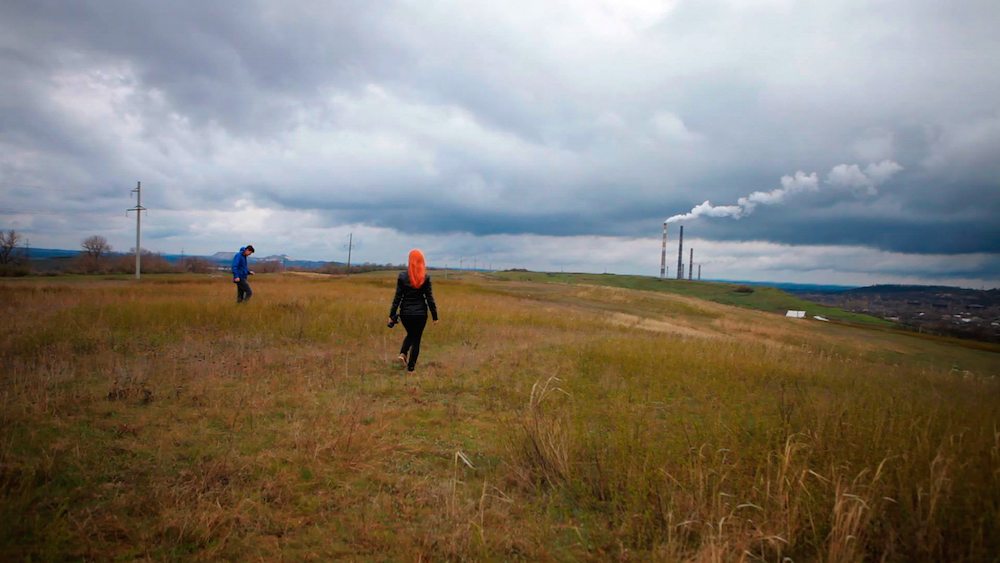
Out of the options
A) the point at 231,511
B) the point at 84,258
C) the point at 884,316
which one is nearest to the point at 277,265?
the point at 84,258

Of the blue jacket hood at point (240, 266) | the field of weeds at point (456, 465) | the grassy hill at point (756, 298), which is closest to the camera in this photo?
the field of weeds at point (456, 465)

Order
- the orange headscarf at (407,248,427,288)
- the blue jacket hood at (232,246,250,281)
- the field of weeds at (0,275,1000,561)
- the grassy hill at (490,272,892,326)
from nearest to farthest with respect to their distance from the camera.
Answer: the field of weeds at (0,275,1000,561)
the orange headscarf at (407,248,427,288)
the blue jacket hood at (232,246,250,281)
the grassy hill at (490,272,892,326)

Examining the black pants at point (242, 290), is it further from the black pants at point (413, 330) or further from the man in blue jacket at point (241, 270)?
the black pants at point (413, 330)

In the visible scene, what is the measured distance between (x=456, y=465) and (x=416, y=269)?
5257 mm

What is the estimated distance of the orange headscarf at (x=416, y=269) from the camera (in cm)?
905

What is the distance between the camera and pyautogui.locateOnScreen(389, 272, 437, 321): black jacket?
916cm

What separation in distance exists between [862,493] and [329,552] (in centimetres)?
435

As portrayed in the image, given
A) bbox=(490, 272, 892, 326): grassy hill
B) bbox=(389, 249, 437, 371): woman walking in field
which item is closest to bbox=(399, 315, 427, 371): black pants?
bbox=(389, 249, 437, 371): woman walking in field

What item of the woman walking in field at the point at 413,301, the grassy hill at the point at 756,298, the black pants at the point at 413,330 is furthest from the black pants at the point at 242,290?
the grassy hill at the point at 756,298

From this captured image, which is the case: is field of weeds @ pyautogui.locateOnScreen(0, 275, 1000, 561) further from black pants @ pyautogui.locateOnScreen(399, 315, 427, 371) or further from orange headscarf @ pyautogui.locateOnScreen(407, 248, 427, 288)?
orange headscarf @ pyautogui.locateOnScreen(407, 248, 427, 288)

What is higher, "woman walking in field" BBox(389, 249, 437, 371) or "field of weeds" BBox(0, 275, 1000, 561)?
"woman walking in field" BBox(389, 249, 437, 371)

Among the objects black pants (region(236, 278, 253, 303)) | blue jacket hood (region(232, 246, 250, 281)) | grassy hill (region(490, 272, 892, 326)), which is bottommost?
grassy hill (region(490, 272, 892, 326))

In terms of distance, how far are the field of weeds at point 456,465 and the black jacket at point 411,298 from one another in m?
1.31

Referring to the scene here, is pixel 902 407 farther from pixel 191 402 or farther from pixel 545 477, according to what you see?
pixel 191 402
